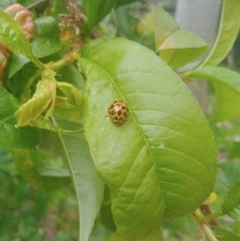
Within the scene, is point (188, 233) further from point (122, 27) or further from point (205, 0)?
point (122, 27)

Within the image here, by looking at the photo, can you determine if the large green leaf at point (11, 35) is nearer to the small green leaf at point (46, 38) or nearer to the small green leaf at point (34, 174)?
the small green leaf at point (46, 38)

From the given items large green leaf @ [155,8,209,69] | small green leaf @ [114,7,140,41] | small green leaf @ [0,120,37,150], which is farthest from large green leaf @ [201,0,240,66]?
small green leaf @ [0,120,37,150]

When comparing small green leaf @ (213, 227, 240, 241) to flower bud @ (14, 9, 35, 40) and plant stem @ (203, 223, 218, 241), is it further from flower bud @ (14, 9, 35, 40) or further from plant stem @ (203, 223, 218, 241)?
flower bud @ (14, 9, 35, 40)

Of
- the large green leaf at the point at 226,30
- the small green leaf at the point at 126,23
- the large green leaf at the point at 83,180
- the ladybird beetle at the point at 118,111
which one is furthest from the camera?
the small green leaf at the point at 126,23

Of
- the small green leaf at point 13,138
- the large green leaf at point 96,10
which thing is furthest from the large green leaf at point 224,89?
the small green leaf at point 13,138

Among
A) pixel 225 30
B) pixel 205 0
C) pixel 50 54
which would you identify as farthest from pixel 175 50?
pixel 205 0
